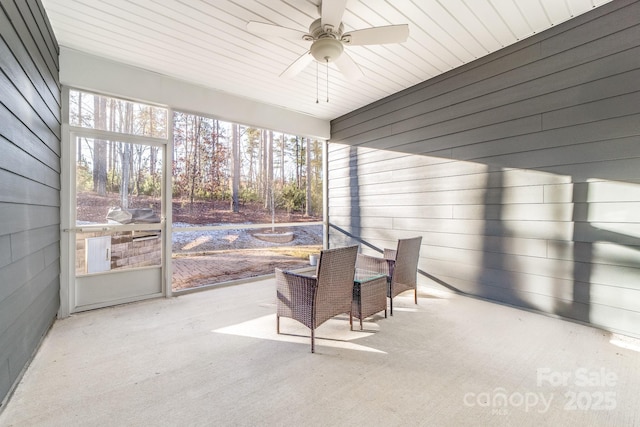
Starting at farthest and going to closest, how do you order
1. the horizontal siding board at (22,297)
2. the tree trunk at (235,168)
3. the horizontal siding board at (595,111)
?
the tree trunk at (235,168)
the horizontal siding board at (595,111)
the horizontal siding board at (22,297)

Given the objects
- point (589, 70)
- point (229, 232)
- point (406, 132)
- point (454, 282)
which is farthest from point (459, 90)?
point (229, 232)

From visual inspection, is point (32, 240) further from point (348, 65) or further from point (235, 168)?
point (348, 65)

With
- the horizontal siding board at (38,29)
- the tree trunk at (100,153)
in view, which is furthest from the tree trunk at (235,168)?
the horizontal siding board at (38,29)

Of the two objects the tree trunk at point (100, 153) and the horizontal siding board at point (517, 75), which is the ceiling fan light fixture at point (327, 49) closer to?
the horizontal siding board at point (517, 75)

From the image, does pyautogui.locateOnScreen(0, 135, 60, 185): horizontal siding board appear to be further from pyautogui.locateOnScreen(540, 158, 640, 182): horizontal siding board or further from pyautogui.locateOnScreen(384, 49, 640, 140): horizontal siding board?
pyautogui.locateOnScreen(540, 158, 640, 182): horizontal siding board

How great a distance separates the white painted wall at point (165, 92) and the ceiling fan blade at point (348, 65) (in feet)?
7.19

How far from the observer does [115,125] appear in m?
3.54

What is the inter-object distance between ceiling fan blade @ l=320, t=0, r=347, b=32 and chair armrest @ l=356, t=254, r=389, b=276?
2414 mm

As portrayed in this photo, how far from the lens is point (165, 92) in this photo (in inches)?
149

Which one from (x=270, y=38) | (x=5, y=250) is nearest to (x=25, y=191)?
(x=5, y=250)

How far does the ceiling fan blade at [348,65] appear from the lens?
268 cm

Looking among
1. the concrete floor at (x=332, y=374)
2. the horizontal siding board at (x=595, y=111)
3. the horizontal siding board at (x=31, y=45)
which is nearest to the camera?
the concrete floor at (x=332, y=374)

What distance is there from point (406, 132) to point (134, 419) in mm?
4395

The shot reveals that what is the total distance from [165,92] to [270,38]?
1773 mm
